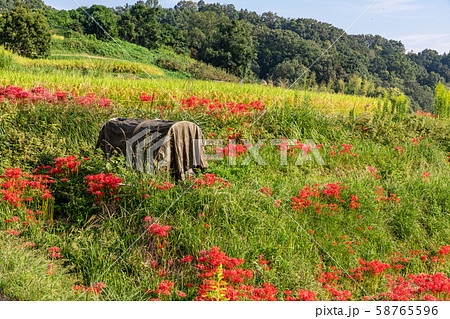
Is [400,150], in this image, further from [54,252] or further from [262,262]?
[54,252]

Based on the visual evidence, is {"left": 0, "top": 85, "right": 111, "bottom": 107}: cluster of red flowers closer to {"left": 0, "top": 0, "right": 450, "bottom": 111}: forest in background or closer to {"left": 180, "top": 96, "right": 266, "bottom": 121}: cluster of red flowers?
{"left": 180, "top": 96, "right": 266, "bottom": 121}: cluster of red flowers

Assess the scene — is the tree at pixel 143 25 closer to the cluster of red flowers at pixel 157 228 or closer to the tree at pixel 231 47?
the tree at pixel 231 47

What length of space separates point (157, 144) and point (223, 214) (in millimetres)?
1298

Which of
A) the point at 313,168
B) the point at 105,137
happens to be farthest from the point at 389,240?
the point at 105,137

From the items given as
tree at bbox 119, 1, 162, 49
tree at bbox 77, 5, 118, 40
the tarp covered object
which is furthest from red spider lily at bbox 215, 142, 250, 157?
tree at bbox 77, 5, 118, 40

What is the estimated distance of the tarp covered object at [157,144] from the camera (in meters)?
5.26

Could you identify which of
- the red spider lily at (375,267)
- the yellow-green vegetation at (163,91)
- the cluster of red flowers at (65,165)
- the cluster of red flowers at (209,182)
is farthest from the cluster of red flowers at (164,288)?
the yellow-green vegetation at (163,91)

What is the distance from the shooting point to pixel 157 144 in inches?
208

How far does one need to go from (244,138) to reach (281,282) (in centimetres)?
345

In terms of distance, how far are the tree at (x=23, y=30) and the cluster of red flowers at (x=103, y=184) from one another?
13.1 metres

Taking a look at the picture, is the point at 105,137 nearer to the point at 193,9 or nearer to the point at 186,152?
the point at 186,152

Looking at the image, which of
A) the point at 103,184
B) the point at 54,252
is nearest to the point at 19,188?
the point at 103,184

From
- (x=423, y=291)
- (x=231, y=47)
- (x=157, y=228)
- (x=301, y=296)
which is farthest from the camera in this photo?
(x=231, y=47)

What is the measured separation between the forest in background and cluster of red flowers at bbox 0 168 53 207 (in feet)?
18.6
